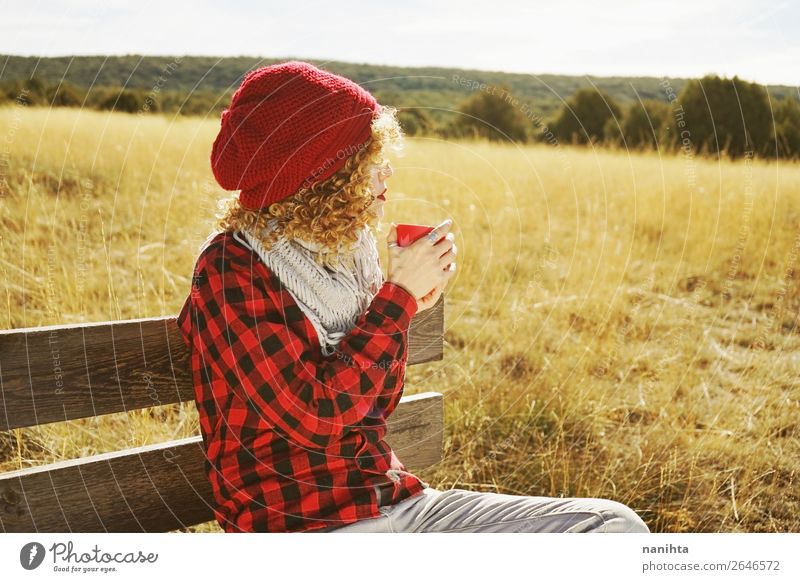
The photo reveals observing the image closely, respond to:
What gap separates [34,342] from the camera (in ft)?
4.97

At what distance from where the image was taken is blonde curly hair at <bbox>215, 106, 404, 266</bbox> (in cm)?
149

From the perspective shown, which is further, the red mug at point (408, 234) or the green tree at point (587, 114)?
the green tree at point (587, 114)

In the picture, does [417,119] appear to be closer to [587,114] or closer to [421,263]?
[421,263]

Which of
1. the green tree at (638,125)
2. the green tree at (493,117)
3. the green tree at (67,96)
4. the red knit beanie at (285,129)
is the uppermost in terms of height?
the green tree at (638,125)

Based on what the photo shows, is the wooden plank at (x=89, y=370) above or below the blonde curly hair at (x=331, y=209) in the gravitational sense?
below

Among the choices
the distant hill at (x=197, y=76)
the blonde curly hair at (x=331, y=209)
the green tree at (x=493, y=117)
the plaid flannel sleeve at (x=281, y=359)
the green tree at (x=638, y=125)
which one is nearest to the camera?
the plaid flannel sleeve at (x=281, y=359)

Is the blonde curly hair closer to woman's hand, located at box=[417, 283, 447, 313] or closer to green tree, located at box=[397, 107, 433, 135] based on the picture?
woman's hand, located at box=[417, 283, 447, 313]

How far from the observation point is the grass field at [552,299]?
2.50 meters

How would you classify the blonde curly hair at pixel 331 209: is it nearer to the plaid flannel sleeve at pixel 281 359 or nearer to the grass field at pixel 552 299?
the plaid flannel sleeve at pixel 281 359

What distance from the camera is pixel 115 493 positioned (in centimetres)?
169

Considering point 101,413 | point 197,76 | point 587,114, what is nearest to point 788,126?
point 587,114

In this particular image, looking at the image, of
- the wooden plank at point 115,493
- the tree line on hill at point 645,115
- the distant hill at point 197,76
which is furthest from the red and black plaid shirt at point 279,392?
the tree line on hill at point 645,115
